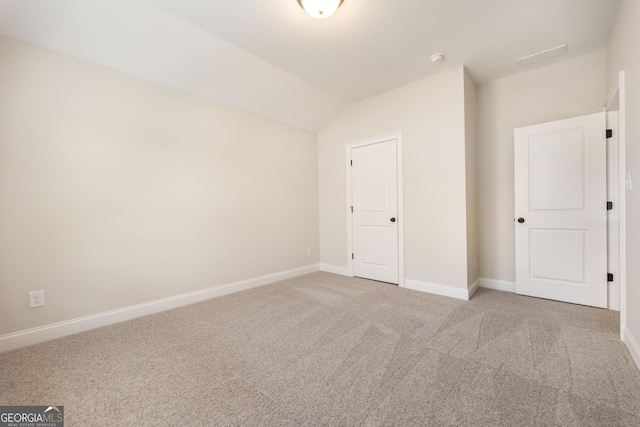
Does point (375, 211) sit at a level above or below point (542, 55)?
below

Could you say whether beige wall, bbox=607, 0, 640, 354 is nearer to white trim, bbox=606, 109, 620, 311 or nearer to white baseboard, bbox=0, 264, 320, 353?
white trim, bbox=606, 109, 620, 311

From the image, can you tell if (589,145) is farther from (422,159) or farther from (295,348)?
(295,348)

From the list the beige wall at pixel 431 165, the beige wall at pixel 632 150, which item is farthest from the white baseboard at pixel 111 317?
the beige wall at pixel 632 150

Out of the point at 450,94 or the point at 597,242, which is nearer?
the point at 597,242

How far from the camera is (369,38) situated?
8.19ft

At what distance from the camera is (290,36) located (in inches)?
96.4

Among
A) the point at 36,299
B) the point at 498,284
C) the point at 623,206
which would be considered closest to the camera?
the point at 623,206

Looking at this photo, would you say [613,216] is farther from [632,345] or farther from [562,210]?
[632,345]

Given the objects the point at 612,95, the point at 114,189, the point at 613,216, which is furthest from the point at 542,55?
the point at 114,189

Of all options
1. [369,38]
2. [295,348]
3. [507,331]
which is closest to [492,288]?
[507,331]

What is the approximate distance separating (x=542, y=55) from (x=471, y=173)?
1373mm

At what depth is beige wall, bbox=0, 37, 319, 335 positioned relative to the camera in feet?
6.69

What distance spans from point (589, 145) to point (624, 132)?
91cm

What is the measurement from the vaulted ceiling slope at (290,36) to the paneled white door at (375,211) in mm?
1059
